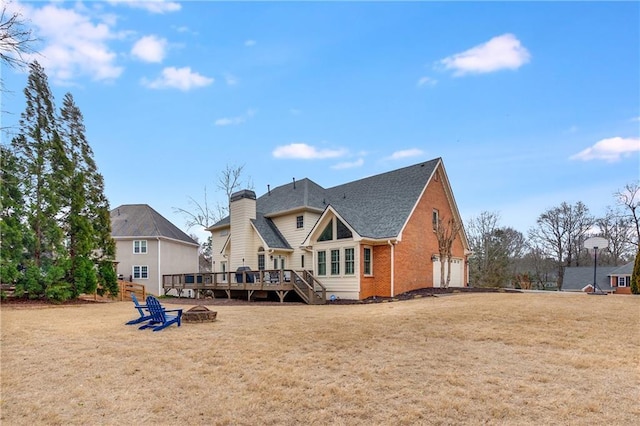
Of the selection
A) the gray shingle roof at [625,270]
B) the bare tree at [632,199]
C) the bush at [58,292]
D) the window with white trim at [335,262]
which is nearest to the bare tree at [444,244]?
the window with white trim at [335,262]

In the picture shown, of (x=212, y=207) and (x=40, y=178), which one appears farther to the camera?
(x=212, y=207)

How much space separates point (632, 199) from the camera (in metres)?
39.1

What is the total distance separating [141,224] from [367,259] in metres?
23.3

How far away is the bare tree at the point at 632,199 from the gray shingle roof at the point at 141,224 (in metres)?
44.4

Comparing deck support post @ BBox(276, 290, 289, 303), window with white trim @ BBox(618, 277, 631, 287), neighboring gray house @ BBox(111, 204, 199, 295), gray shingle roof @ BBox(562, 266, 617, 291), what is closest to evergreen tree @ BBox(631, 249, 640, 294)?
deck support post @ BBox(276, 290, 289, 303)

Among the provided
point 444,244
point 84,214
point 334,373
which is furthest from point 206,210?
point 334,373

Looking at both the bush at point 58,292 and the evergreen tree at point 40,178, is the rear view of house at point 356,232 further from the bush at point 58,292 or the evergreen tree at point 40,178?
the evergreen tree at point 40,178

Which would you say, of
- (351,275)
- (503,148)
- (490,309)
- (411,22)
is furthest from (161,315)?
(503,148)

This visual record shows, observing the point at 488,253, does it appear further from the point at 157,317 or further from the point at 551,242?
the point at 157,317

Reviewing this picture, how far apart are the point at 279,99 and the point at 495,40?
10501 mm

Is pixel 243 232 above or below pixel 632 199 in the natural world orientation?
below

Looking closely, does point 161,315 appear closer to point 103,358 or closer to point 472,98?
point 103,358

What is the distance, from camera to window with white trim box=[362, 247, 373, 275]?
1877 centimetres

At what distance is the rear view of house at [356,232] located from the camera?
18703mm
